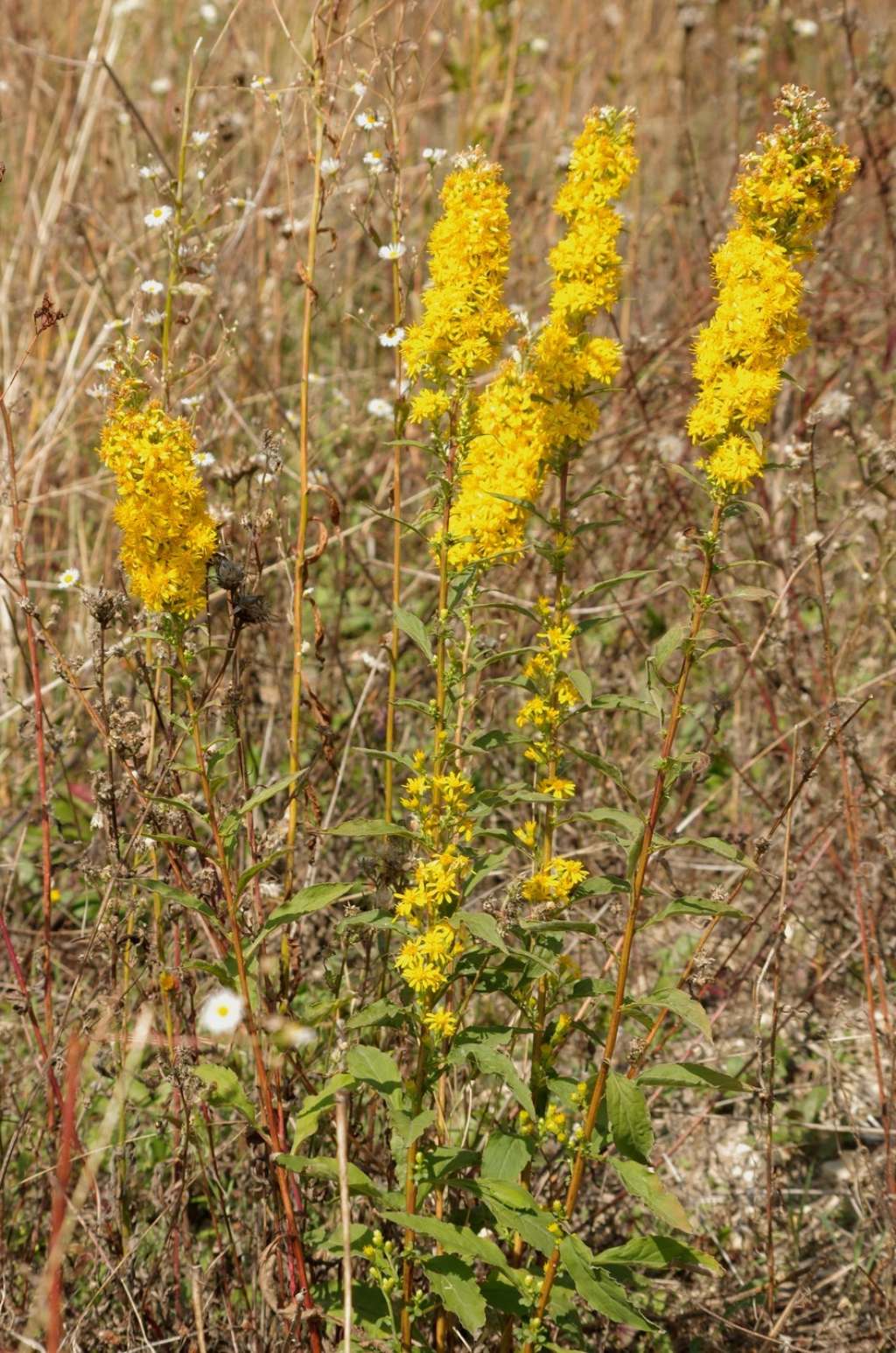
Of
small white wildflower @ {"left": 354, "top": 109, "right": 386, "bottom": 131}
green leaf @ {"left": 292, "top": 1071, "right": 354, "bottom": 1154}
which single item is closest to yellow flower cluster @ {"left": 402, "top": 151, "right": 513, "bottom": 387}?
small white wildflower @ {"left": 354, "top": 109, "right": 386, "bottom": 131}

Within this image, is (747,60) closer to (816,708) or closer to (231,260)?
(231,260)

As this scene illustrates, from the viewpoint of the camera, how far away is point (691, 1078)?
180 cm

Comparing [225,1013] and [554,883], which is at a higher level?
[554,883]

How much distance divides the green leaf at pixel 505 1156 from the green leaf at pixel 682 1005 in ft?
0.98

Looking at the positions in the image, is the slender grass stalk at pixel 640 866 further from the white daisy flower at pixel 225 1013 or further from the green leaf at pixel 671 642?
the white daisy flower at pixel 225 1013

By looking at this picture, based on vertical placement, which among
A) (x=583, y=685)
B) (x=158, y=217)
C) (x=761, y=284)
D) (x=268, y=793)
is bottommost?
(x=268, y=793)

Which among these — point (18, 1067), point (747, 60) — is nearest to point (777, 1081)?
point (18, 1067)

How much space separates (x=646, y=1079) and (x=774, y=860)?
1.64 metres

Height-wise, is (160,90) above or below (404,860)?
above

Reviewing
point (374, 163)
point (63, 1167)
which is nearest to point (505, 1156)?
point (63, 1167)

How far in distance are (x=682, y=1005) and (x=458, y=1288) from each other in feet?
1.70

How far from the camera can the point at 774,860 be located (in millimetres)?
3346

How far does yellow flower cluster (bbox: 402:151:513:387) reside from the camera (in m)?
1.89

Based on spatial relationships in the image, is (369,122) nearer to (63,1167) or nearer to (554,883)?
(554,883)
